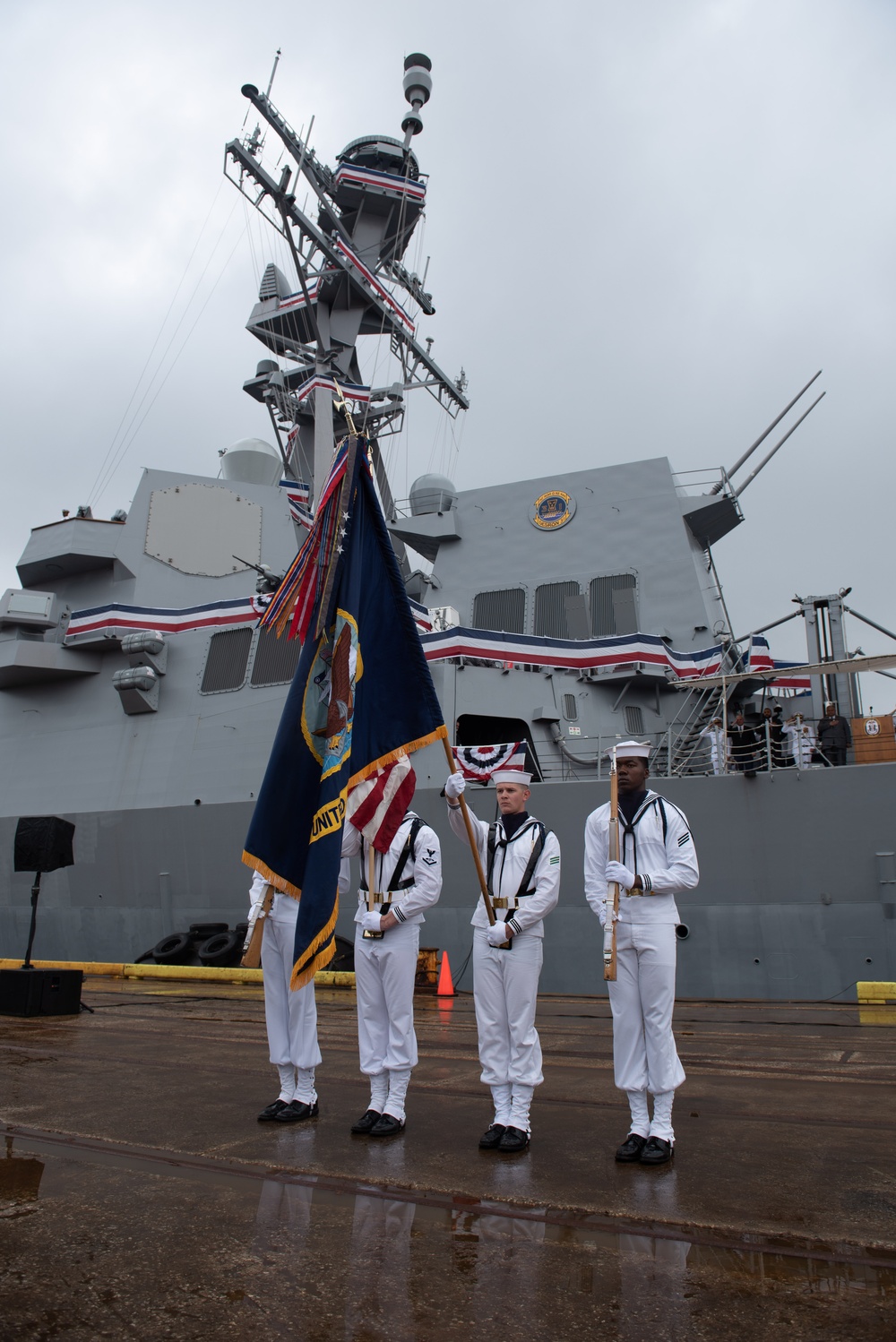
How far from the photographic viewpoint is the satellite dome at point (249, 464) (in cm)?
1727

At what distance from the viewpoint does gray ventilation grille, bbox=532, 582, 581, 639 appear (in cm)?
1432

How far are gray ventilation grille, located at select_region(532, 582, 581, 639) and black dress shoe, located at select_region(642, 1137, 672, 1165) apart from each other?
11104 millimetres

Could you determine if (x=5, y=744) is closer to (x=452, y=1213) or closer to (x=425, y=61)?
(x=452, y=1213)

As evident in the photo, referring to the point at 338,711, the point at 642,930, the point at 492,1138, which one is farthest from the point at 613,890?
the point at 338,711

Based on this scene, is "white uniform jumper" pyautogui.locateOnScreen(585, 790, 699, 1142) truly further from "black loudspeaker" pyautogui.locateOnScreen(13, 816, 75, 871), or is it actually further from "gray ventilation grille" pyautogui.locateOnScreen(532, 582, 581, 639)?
"gray ventilation grille" pyautogui.locateOnScreen(532, 582, 581, 639)

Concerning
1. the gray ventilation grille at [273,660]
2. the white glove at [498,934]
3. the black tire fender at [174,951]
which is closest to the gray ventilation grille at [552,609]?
the gray ventilation grille at [273,660]

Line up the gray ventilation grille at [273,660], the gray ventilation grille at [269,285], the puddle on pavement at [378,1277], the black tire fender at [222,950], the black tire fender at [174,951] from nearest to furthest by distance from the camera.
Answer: the puddle on pavement at [378,1277] < the black tire fender at [222,950] < the black tire fender at [174,951] < the gray ventilation grille at [273,660] < the gray ventilation grille at [269,285]

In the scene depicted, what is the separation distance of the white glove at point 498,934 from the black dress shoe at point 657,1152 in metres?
0.92

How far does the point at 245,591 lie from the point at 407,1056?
40.0ft

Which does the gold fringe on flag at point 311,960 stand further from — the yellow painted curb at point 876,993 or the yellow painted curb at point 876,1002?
the yellow painted curb at point 876,993

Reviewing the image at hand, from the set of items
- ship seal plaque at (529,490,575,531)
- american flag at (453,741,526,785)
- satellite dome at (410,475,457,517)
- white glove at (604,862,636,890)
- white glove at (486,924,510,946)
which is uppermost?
satellite dome at (410,475,457,517)

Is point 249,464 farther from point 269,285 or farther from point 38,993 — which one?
point 38,993

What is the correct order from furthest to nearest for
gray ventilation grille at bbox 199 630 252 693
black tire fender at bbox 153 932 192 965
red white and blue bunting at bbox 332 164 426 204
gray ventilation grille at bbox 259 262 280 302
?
gray ventilation grille at bbox 259 262 280 302 < red white and blue bunting at bbox 332 164 426 204 < gray ventilation grille at bbox 199 630 252 693 < black tire fender at bbox 153 932 192 965

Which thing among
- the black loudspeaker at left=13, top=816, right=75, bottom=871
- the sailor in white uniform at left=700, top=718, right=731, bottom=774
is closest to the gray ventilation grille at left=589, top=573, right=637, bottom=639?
the sailor in white uniform at left=700, top=718, right=731, bottom=774
